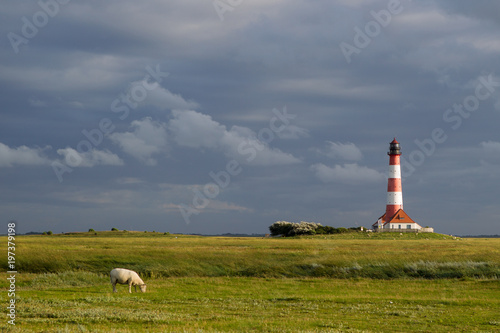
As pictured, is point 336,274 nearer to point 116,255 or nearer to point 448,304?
point 448,304

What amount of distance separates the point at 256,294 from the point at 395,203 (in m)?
95.5

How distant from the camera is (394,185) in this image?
122 meters

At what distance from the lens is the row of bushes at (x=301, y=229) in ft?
396

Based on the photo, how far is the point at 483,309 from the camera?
2669 cm

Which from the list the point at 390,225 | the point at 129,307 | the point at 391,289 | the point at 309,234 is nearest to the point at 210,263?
the point at 391,289

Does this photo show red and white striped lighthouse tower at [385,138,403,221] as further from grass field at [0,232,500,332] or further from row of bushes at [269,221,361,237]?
grass field at [0,232,500,332]

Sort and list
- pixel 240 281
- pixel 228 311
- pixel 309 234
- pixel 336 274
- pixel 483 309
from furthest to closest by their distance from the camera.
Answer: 1. pixel 309 234
2. pixel 336 274
3. pixel 240 281
4. pixel 483 309
5. pixel 228 311

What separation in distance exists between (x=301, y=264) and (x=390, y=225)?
260 feet

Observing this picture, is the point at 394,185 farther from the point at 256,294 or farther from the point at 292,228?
the point at 256,294

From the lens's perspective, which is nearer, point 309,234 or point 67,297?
point 67,297

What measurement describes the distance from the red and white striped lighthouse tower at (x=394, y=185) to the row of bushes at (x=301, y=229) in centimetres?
919

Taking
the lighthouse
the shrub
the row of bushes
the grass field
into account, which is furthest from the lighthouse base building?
the grass field

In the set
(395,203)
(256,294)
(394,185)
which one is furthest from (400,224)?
(256,294)

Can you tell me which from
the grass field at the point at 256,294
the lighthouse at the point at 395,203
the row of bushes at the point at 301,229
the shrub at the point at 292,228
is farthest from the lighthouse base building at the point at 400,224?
the grass field at the point at 256,294
